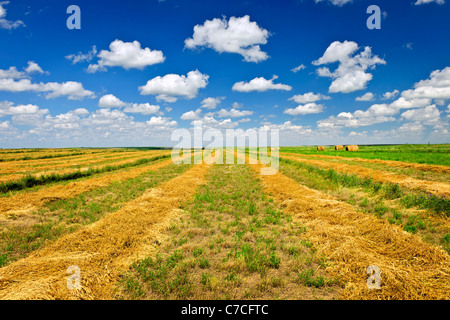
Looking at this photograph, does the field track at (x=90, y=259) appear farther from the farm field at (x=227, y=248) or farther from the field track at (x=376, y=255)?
the field track at (x=376, y=255)

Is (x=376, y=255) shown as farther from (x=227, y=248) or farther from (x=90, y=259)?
(x=90, y=259)

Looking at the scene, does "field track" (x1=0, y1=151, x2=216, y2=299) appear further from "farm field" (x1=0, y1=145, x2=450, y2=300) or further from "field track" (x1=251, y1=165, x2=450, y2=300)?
"field track" (x1=251, y1=165, x2=450, y2=300)

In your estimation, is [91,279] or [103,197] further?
[103,197]

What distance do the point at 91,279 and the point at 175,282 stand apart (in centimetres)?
175

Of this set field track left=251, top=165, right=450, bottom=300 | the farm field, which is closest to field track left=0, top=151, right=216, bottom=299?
the farm field

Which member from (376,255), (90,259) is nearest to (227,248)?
(90,259)

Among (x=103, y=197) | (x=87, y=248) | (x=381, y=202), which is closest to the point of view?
(x=87, y=248)

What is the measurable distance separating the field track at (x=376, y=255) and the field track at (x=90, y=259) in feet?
16.3

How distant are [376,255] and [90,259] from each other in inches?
286

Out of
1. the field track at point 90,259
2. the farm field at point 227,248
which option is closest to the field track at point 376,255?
the farm field at point 227,248

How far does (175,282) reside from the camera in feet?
15.0
